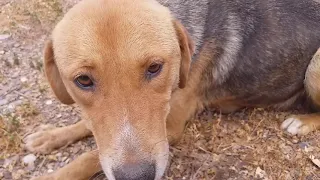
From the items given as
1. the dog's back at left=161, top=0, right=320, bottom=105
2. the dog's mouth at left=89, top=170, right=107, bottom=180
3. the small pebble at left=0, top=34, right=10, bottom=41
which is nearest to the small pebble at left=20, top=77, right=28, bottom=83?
the small pebble at left=0, top=34, right=10, bottom=41

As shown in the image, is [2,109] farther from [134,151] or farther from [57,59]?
[134,151]

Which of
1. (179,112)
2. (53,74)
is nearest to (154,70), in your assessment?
(53,74)

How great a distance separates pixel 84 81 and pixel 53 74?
19.5 inches

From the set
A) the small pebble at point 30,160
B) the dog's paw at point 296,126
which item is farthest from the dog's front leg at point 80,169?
the dog's paw at point 296,126

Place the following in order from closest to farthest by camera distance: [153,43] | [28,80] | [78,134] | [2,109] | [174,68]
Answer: [153,43] < [174,68] < [78,134] < [2,109] < [28,80]

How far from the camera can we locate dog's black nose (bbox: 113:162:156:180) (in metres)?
2.75

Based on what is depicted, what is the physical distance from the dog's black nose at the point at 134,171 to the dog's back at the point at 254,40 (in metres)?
1.40

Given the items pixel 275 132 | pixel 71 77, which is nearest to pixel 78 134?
pixel 71 77

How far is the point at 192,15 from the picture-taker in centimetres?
390

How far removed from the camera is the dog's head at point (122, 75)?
2787 millimetres

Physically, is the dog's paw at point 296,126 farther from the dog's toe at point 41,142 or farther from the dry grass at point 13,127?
the dry grass at point 13,127

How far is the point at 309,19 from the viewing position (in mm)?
4168

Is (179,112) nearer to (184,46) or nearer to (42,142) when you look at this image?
(184,46)

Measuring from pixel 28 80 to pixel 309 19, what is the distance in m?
2.91
